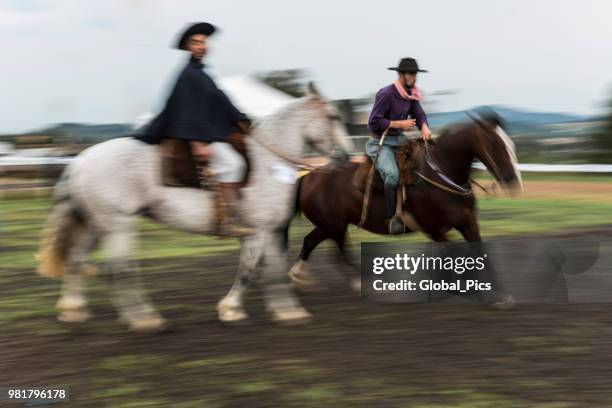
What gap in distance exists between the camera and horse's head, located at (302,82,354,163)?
698 centimetres

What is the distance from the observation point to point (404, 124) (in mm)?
7520

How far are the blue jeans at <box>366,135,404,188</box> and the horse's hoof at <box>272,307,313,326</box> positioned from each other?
168 centimetres

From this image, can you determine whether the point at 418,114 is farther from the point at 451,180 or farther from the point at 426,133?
the point at 451,180

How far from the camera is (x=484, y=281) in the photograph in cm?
716

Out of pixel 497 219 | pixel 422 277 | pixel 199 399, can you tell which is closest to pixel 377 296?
pixel 422 277

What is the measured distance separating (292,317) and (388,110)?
2452mm

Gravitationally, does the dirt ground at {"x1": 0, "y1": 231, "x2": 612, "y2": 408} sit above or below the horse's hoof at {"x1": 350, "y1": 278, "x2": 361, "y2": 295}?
above

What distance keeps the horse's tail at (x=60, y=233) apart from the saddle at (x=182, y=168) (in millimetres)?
966

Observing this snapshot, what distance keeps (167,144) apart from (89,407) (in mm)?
2513

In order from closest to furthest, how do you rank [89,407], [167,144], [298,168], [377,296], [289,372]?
[89,407] < [289,372] < [167,144] < [298,168] < [377,296]

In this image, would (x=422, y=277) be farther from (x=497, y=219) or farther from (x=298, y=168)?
(x=497, y=219)

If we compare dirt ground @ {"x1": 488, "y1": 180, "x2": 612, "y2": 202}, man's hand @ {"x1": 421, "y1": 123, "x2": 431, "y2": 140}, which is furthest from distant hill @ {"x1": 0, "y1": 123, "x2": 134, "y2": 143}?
man's hand @ {"x1": 421, "y1": 123, "x2": 431, "y2": 140}

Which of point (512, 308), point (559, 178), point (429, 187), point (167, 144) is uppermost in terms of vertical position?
point (167, 144)

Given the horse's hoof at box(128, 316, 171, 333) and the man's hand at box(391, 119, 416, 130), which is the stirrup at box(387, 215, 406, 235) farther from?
the horse's hoof at box(128, 316, 171, 333)
